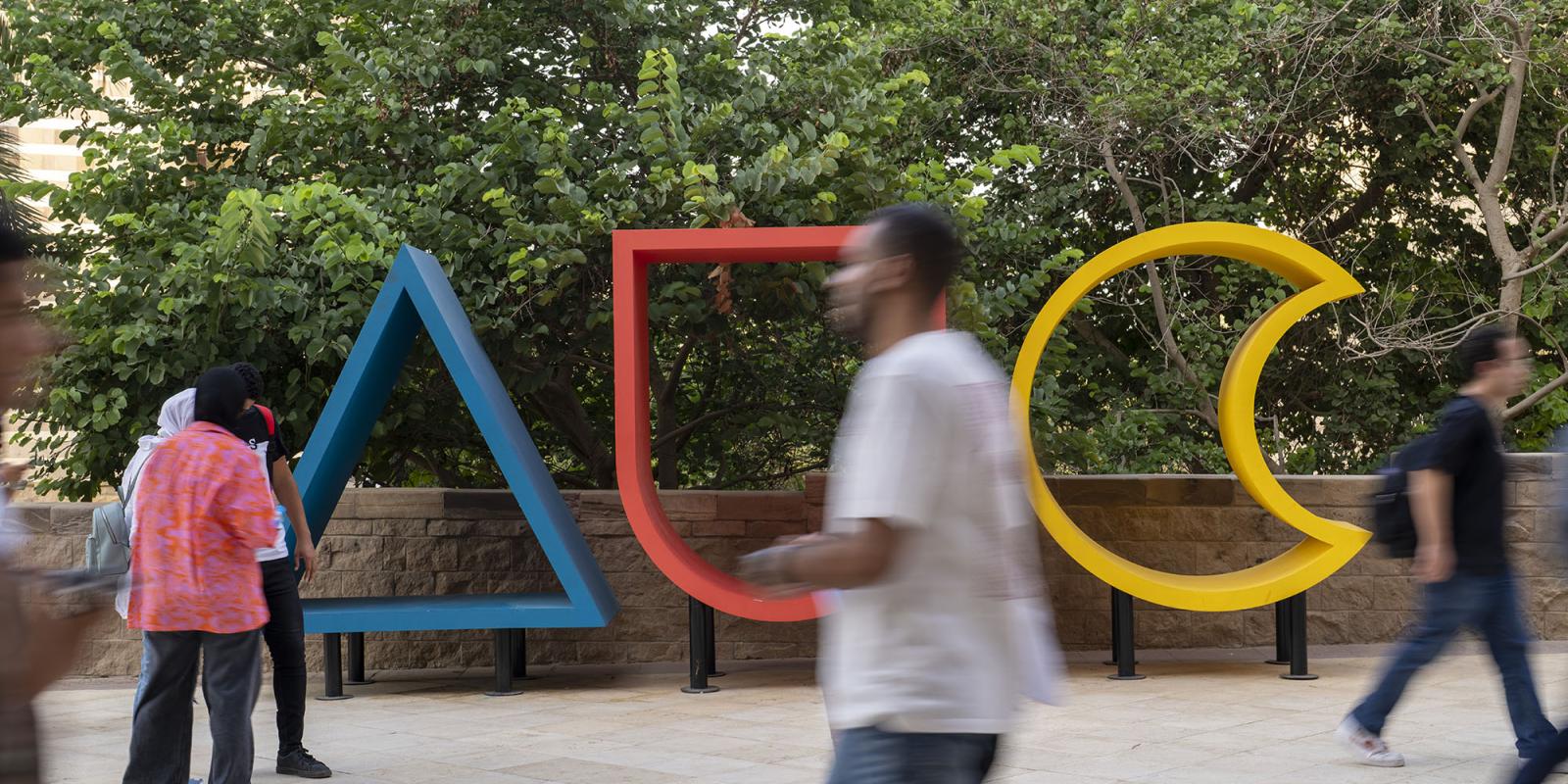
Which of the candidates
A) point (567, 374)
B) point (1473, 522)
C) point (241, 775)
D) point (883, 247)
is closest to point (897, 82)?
point (567, 374)

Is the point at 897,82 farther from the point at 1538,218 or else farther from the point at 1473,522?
the point at 1538,218

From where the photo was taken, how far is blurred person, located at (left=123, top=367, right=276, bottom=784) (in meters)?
4.70

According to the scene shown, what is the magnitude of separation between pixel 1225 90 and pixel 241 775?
30.1 feet

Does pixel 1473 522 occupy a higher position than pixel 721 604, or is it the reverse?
pixel 1473 522

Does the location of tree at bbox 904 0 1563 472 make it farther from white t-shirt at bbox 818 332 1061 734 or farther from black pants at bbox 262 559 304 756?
white t-shirt at bbox 818 332 1061 734

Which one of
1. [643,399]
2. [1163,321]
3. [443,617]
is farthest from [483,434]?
[1163,321]

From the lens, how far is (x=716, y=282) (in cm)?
884

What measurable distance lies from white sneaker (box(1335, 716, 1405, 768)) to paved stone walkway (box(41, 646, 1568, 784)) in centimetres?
5

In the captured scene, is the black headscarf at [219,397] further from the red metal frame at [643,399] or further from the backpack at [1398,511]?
the backpack at [1398,511]

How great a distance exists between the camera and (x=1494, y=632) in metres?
5.22

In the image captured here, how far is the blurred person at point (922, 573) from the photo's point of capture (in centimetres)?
239

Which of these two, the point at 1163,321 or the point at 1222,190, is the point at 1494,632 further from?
the point at 1222,190

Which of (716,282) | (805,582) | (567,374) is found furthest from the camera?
(567,374)

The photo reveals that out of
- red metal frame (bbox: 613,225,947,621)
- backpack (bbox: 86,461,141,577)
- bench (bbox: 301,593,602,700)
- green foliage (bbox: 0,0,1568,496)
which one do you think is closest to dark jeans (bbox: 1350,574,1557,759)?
red metal frame (bbox: 613,225,947,621)
